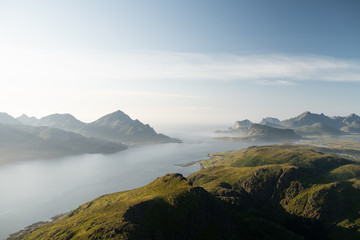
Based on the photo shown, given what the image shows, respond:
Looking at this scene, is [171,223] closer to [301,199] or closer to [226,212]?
[226,212]

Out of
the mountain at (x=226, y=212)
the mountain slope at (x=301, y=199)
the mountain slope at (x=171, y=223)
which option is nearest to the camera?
the mountain slope at (x=171, y=223)

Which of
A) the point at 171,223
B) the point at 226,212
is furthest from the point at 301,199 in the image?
the point at 171,223

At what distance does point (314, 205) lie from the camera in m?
150

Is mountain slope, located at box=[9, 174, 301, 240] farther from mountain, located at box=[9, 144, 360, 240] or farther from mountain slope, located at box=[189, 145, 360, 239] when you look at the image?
mountain slope, located at box=[189, 145, 360, 239]

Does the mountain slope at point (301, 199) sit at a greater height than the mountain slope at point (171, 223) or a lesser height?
lesser

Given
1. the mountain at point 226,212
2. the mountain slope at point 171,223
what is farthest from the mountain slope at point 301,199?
the mountain slope at point 171,223

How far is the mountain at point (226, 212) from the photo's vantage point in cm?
8888

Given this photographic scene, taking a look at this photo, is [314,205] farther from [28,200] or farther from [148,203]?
[28,200]

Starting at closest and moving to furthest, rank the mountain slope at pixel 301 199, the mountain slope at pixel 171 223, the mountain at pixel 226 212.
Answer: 1. the mountain slope at pixel 171 223
2. the mountain at pixel 226 212
3. the mountain slope at pixel 301 199

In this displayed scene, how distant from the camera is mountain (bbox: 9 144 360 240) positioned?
3499 inches

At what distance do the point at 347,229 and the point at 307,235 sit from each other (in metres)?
25.0

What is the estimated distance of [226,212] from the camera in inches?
4449

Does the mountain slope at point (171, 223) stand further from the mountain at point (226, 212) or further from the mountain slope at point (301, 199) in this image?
the mountain slope at point (301, 199)

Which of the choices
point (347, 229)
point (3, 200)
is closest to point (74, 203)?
point (3, 200)
